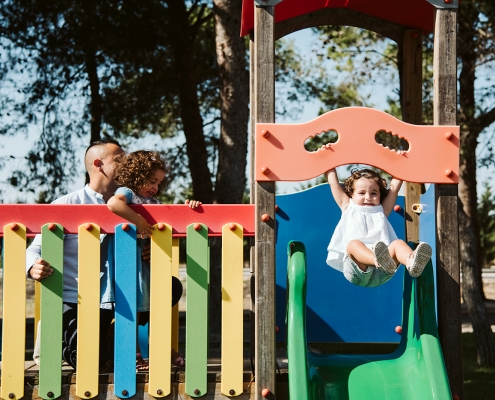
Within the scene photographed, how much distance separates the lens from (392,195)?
4676mm

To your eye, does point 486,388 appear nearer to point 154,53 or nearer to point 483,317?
point 483,317

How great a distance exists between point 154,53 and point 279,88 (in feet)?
15.7

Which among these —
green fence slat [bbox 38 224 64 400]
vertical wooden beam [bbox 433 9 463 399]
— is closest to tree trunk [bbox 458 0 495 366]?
vertical wooden beam [bbox 433 9 463 399]

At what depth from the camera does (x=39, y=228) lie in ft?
13.4

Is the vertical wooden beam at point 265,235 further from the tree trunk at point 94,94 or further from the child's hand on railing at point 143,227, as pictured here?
the tree trunk at point 94,94

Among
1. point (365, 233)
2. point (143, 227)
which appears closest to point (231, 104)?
point (365, 233)

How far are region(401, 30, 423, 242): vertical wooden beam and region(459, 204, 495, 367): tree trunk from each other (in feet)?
18.3

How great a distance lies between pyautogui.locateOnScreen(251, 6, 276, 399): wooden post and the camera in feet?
12.8

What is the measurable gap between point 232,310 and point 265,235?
0.49m

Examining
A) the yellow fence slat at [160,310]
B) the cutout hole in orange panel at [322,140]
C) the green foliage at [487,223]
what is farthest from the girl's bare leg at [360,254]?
the green foliage at [487,223]

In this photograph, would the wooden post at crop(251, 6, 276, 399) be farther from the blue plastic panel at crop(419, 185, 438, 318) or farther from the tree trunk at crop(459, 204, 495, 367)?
the tree trunk at crop(459, 204, 495, 367)

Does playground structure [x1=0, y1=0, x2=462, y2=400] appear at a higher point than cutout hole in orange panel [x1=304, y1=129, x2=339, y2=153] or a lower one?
lower

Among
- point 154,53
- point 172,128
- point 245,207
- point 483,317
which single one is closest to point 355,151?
point 245,207

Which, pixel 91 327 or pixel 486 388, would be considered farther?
pixel 486 388
